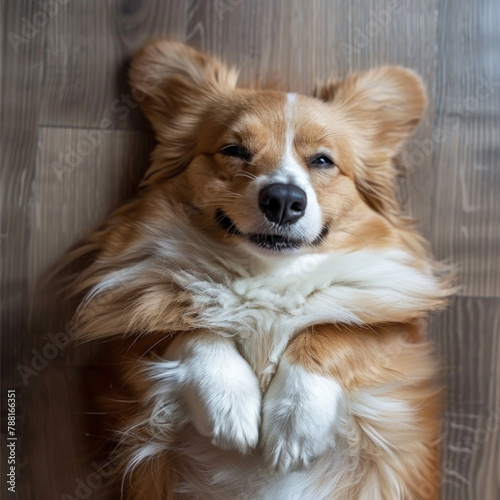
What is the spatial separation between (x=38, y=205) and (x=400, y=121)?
4.47 ft

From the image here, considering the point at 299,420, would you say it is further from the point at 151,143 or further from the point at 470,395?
the point at 151,143

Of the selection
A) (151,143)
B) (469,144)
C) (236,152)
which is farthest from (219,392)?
(469,144)

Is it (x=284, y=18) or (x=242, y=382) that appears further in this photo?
(x=284, y=18)

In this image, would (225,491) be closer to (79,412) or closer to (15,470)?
(79,412)

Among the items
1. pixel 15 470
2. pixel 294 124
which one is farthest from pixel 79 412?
pixel 294 124

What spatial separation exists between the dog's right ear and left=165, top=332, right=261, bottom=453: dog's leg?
2.16 feet

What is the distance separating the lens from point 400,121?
1904 mm

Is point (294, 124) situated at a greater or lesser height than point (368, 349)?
greater

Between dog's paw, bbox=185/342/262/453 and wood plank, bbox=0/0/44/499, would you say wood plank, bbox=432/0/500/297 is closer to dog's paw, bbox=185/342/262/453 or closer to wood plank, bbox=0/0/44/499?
dog's paw, bbox=185/342/262/453

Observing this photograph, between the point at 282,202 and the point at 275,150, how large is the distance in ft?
0.79

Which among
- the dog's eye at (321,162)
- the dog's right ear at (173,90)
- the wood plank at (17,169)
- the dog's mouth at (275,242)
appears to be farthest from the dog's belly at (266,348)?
the wood plank at (17,169)

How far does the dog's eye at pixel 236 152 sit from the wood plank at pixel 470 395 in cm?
94

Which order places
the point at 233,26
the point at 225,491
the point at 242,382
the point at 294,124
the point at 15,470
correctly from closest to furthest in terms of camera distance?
1. the point at 242,382
2. the point at 225,491
3. the point at 294,124
4. the point at 15,470
5. the point at 233,26

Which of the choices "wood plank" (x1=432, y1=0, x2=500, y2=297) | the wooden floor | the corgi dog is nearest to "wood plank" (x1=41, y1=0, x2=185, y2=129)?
the wooden floor
